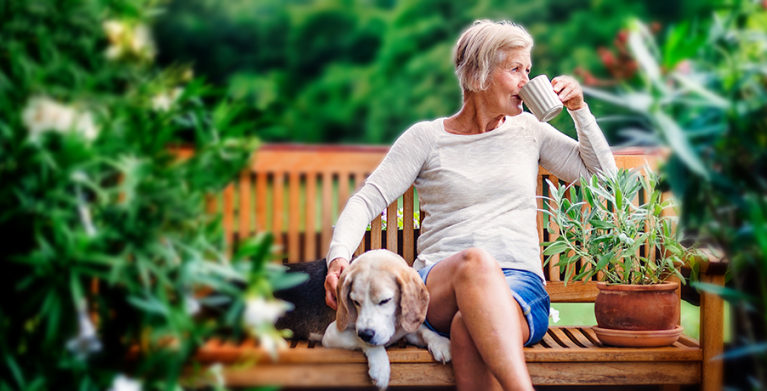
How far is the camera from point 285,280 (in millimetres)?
1032

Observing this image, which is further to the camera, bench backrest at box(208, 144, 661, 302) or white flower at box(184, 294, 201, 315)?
bench backrest at box(208, 144, 661, 302)

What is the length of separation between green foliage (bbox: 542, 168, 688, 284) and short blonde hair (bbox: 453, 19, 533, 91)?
412 mm

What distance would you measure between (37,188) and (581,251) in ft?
5.04

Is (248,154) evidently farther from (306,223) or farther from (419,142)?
(306,223)

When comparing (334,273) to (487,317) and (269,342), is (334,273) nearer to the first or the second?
(487,317)

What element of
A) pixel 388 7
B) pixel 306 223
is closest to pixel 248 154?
pixel 306 223

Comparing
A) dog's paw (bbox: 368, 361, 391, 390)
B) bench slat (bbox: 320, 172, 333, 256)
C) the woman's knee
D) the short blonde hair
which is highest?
the short blonde hair

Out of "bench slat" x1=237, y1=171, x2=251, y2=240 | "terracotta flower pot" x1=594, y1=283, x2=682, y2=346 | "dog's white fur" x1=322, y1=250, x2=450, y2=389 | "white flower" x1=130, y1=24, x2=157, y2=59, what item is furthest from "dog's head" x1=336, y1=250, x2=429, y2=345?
"white flower" x1=130, y1=24, x2=157, y2=59

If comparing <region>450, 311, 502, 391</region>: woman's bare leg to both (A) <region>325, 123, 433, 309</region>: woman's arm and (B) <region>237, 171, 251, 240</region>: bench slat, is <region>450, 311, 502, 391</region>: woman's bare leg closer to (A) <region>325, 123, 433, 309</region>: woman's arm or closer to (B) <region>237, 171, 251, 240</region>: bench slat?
(A) <region>325, 123, 433, 309</region>: woman's arm

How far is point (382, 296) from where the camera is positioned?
1932mm

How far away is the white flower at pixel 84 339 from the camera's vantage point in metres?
1.05

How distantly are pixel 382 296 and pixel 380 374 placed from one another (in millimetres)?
201

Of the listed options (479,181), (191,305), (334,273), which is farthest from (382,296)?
(191,305)

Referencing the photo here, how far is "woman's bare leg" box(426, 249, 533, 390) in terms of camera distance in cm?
170
